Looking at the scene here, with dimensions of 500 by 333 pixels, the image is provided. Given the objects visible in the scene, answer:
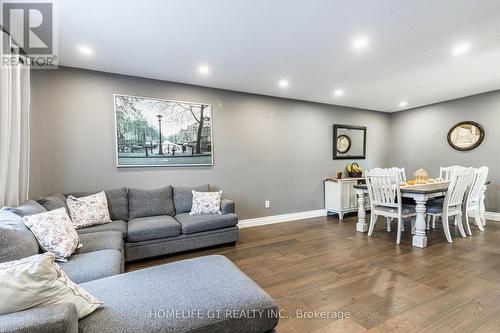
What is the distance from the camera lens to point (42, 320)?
0.86 meters

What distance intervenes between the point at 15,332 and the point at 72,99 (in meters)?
3.26

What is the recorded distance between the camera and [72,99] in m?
3.24

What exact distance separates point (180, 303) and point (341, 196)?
4.32 metres

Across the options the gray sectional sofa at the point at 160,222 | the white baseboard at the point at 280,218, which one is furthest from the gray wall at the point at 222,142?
the gray sectional sofa at the point at 160,222

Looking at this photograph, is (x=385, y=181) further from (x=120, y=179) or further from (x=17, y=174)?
(x=17, y=174)

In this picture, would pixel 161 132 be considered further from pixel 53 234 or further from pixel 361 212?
pixel 361 212

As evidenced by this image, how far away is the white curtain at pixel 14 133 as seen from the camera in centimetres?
213

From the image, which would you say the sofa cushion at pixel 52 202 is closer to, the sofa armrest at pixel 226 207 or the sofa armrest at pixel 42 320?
the sofa armrest at pixel 226 207

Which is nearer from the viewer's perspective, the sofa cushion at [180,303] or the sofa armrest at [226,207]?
the sofa cushion at [180,303]

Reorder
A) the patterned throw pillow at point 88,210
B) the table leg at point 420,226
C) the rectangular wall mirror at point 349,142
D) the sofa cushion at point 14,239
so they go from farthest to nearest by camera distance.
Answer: the rectangular wall mirror at point 349,142
the table leg at point 420,226
the patterned throw pillow at point 88,210
the sofa cushion at point 14,239

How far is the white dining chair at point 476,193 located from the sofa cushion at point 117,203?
5.04 meters

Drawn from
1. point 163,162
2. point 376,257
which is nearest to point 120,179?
point 163,162

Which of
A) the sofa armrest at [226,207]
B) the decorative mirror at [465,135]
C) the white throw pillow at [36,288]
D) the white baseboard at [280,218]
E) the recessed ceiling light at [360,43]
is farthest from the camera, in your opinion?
the decorative mirror at [465,135]

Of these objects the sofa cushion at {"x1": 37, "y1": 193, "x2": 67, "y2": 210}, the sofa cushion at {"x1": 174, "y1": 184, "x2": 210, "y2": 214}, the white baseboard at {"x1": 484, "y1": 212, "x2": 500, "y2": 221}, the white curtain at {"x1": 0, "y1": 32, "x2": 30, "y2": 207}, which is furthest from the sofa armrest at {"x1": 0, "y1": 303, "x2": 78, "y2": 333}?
the white baseboard at {"x1": 484, "y1": 212, "x2": 500, "y2": 221}
